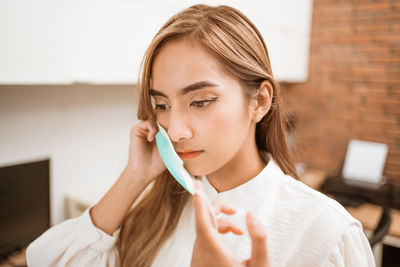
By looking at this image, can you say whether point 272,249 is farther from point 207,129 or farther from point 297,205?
point 207,129

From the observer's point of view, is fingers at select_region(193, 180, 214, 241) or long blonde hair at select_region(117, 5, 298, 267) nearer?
fingers at select_region(193, 180, 214, 241)

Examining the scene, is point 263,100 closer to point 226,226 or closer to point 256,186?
point 256,186

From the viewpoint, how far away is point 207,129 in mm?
740

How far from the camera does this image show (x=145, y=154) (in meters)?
0.95

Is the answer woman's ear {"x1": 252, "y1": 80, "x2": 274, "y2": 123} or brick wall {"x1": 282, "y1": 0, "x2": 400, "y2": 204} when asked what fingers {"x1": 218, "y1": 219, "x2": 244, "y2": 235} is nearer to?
woman's ear {"x1": 252, "y1": 80, "x2": 274, "y2": 123}

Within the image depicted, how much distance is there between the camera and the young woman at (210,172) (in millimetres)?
732

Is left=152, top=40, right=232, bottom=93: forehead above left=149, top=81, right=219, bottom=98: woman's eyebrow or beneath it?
above

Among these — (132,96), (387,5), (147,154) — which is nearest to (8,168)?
(147,154)

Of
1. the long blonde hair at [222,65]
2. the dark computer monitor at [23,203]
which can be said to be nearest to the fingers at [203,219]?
the long blonde hair at [222,65]

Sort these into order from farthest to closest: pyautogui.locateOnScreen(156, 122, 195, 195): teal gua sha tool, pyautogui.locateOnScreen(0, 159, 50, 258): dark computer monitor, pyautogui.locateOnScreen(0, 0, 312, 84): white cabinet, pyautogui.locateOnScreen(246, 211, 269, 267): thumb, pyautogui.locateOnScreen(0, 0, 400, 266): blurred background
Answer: pyautogui.locateOnScreen(0, 159, 50, 258): dark computer monitor < pyautogui.locateOnScreen(0, 0, 400, 266): blurred background < pyautogui.locateOnScreen(0, 0, 312, 84): white cabinet < pyautogui.locateOnScreen(156, 122, 195, 195): teal gua sha tool < pyautogui.locateOnScreen(246, 211, 269, 267): thumb

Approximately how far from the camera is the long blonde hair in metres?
0.75

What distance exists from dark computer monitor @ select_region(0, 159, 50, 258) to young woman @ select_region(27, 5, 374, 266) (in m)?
0.39

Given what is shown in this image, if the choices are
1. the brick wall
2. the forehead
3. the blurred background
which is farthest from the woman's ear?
the brick wall

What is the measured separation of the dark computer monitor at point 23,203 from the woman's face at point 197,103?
2.45 ft
